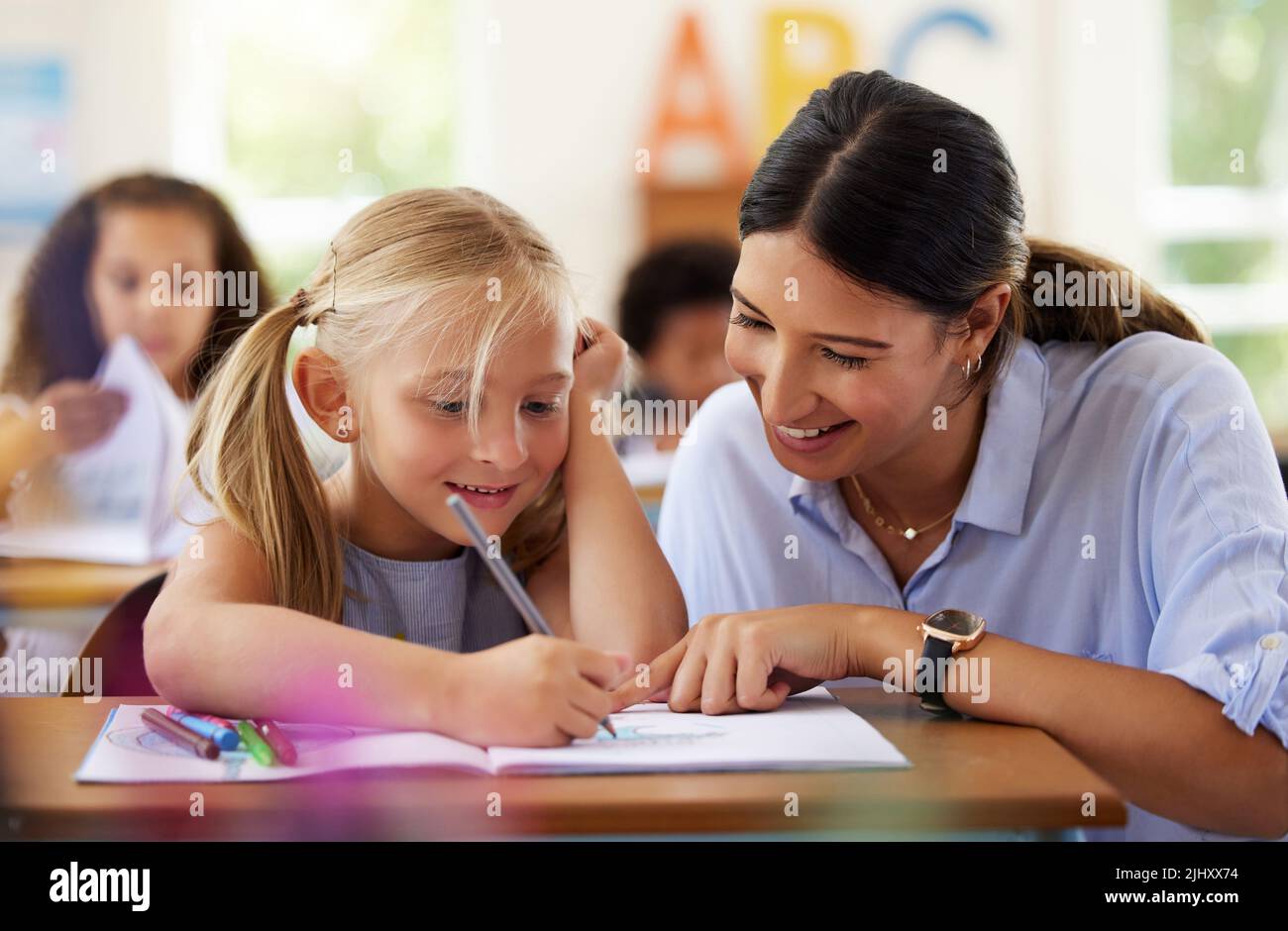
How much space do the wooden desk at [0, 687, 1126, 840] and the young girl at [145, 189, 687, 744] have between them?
0.76 feet

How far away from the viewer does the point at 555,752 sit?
879 mm

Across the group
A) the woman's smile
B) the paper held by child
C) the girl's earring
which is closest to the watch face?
the woman's smile

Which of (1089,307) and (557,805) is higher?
(1089,307)

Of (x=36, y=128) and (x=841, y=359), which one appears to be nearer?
(x=841, y=359)

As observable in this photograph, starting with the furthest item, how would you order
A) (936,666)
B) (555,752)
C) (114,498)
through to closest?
1. (114,498)
2. (936,666)
3. (555,752)

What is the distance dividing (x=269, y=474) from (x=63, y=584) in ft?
3.33

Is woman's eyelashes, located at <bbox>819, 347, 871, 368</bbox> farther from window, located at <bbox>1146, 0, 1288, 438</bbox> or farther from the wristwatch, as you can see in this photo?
window, located at <bbox>1146, 0, 1288, 438</bbox>

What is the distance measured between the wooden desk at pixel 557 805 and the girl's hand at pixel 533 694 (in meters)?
0.06

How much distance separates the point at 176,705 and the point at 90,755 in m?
0.13

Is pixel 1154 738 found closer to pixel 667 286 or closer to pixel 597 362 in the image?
pixel 597 362

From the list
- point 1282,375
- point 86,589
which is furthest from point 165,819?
point 1282,375

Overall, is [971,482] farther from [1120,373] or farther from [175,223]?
[175,223]

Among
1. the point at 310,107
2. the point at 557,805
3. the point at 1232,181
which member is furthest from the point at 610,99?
the point at 557,805

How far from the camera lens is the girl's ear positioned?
1.32 m
